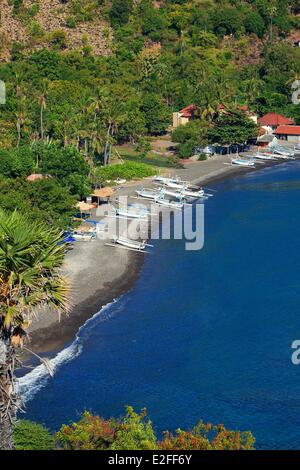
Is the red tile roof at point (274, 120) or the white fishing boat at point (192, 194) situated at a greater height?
the red tile roof at point (274, 120)

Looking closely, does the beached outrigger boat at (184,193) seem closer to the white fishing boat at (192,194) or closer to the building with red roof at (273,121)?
the white fishing boat at (192,194)

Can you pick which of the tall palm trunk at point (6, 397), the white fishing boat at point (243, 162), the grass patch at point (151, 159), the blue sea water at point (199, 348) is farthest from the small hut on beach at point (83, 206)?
the tall palm trunk at point (6, 397)

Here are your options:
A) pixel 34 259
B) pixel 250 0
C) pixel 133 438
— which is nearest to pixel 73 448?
pixel 133 438

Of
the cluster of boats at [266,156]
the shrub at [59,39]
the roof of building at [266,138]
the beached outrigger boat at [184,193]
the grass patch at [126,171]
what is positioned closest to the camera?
the beached outrigger boat at [184,193]

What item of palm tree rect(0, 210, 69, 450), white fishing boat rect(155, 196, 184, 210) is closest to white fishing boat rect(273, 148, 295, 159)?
→ white fishing boat rect(155, 196, 184, 210)

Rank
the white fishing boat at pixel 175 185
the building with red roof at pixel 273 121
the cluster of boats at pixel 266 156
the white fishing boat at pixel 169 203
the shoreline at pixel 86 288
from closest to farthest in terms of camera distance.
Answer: the shoreline at pixel 86 288 < the white fishing boat at pixel 169 203 < the white fishing boat at pixel 175 185 < the cluster of boats at pixel 266 156 < the building with red roof at pixel 273 121

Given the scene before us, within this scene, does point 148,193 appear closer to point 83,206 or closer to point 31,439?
point 83,206

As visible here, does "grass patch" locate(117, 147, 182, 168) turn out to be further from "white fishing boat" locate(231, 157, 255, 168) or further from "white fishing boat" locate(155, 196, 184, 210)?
"white fishing boat" locate(155, 196, 184, 210)
